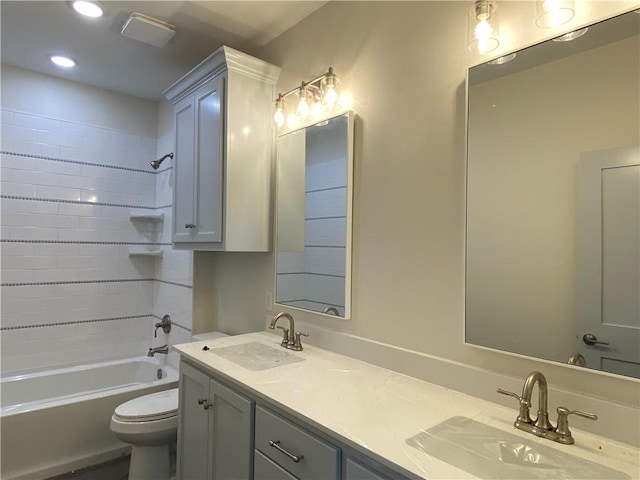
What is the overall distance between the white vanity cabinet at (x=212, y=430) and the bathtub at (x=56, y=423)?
0.92m

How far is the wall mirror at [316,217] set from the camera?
1.87m

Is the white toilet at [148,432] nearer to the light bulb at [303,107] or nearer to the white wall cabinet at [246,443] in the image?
the white wall cabinet at [246,443]

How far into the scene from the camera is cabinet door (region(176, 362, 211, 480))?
5.76 ft

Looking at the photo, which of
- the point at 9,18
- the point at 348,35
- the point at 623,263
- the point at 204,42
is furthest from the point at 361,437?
the point at 9,18

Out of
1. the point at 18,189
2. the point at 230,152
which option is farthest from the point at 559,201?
the point at 18,189

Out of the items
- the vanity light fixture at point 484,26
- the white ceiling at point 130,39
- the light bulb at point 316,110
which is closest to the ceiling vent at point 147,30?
the white ceiling at point 130,39

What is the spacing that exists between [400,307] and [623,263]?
2.56 feet

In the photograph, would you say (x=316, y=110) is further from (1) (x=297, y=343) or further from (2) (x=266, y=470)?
(2) (x=266, y=470)

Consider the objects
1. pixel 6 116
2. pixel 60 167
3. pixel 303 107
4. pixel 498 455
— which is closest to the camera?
pixel 498 455

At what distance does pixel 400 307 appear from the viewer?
162 cm

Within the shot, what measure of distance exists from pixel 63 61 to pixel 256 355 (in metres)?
2.55

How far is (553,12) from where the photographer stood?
3.87 ft

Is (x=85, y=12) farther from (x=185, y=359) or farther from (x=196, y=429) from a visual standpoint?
(x=196, y=429)

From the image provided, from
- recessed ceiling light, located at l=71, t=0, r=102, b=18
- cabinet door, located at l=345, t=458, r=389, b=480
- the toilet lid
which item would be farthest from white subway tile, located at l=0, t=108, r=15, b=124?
cabinet door, located at l=345, t=458, r=389, b=480
